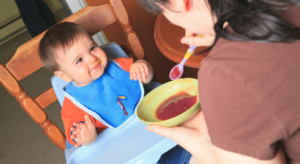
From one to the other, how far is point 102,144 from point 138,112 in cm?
24

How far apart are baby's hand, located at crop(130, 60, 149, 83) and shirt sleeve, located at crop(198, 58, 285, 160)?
23.4 inches

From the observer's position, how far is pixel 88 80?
3.29 feet

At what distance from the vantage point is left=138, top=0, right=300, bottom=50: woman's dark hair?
1.42 feet

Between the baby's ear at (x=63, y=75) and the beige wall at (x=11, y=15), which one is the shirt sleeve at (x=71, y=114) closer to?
the baby's ear at (x=63, y=75)

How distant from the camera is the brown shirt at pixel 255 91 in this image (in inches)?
16.6

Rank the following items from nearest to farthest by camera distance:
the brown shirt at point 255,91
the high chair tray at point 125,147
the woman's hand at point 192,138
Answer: the brown shirt at point 255,91, the woman's hand at point 192,138, the high chair tray at point 125,147

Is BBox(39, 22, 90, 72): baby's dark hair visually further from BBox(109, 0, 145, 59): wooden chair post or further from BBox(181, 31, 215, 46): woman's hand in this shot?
BBox(181, 31, 215, 46): woman's hand

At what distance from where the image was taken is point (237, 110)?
0.44m

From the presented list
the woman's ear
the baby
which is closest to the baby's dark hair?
the baby

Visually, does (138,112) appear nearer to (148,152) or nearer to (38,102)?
(148,152)

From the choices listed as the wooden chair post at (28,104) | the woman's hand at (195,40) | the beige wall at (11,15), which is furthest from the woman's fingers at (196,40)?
the beige wall at (11,15)

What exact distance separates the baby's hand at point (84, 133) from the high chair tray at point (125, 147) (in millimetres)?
41

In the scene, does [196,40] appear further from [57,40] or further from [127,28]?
[57,40]

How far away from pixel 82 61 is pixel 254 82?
71cm
